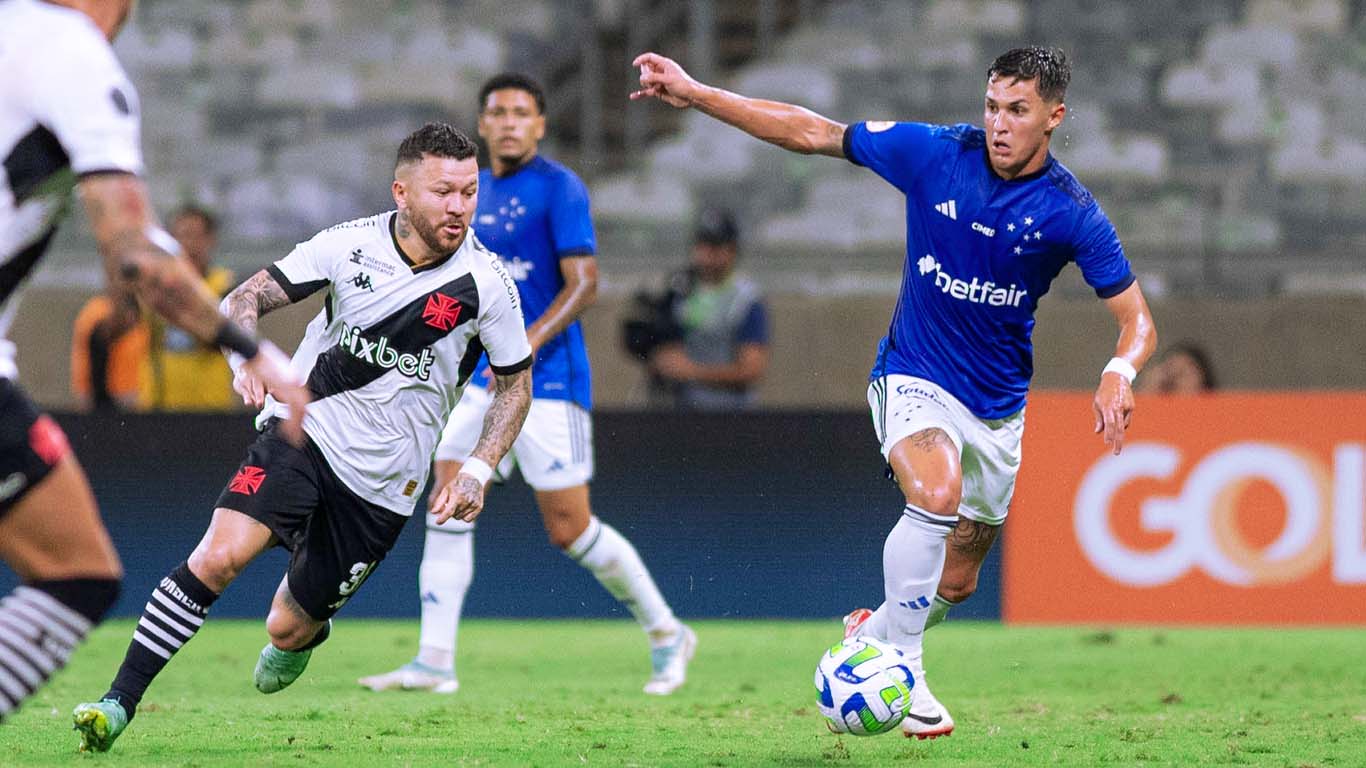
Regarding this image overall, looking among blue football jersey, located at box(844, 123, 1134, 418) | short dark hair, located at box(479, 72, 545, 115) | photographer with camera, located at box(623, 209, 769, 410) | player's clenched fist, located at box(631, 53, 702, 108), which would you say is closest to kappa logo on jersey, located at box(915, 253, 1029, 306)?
blue football jersey, located at box(844, 123, 1134, 418)

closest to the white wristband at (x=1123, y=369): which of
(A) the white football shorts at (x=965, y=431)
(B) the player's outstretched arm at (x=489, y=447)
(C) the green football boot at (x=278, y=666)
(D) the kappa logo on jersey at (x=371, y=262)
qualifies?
(A) the white football shorts at (x=965, y=431)

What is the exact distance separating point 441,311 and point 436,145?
0.56 m

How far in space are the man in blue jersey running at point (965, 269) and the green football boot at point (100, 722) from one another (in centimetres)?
250

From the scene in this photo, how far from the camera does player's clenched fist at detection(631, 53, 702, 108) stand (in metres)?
6.25

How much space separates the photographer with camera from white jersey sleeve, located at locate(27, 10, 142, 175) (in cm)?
750

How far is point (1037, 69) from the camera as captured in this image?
245 inches

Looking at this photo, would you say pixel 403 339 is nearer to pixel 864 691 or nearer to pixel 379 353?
pixel 379 353

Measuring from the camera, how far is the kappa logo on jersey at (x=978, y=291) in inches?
253

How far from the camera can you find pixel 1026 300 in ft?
21.3

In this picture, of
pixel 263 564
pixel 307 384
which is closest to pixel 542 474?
pixel 307 384

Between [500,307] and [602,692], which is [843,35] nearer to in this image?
[602,692]

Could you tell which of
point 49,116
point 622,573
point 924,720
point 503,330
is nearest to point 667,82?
point 503,330

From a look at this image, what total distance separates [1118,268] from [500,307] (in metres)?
2.16

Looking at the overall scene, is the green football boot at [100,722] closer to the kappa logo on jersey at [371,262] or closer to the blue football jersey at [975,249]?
the kappa logo on jersey at [371,262]
